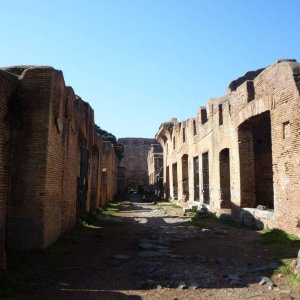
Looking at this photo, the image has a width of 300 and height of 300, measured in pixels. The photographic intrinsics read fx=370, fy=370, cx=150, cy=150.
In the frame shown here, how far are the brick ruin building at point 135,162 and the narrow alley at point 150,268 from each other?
143ft

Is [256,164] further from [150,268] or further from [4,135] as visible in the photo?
[4,135]

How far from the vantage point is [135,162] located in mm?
54031

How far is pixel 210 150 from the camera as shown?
16.5 m

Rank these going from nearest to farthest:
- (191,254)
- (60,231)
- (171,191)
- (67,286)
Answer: (67,286) → (191,254) → (60,231) → (171,191)

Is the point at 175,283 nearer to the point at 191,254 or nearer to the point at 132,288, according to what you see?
the point at 132,288

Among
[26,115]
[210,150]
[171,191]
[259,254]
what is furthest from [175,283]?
[171,191]

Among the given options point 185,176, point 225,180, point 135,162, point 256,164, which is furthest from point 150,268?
point 135,162

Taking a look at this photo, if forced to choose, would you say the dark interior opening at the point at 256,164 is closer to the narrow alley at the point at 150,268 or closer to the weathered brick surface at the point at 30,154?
the narrow alley at the point at 150,268

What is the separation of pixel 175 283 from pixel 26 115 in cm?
436

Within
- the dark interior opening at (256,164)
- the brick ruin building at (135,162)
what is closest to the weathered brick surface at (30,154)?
the dark interior opening at (256,164)

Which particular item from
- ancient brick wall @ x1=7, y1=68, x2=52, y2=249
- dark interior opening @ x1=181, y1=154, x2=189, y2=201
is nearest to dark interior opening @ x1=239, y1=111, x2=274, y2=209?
ancient brick wall @ x1=7, y1=68, x2=52, y2=249

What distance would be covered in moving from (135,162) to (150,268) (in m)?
47.9

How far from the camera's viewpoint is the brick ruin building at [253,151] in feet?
30.0

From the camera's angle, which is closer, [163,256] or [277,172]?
[163,256]
